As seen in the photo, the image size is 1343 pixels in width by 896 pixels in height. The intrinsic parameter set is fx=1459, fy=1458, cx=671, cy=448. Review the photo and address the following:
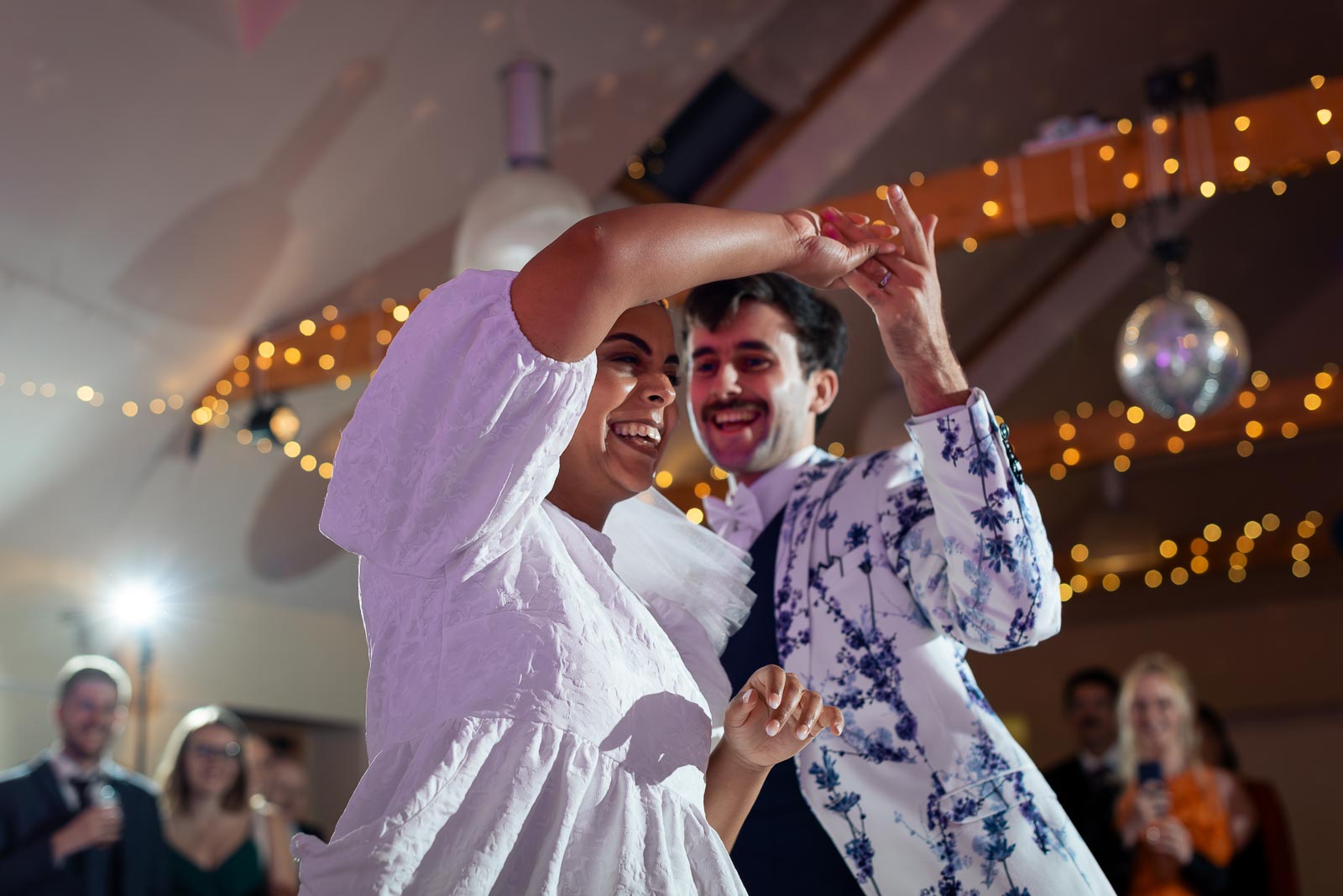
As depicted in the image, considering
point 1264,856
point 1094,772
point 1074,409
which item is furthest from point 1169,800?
point 1074,409

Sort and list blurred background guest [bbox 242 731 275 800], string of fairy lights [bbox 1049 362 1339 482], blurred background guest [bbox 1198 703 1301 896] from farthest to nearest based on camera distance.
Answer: string of fairy lights [bbox 1049 362 1339 482]
blurred background guest [bbox 242 731 275 800]
blurred background guest [bbox 1198 703 1301 896]

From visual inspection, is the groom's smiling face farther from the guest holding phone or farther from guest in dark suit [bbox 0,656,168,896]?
guest in dark suit [bbox 0,656,168,896]

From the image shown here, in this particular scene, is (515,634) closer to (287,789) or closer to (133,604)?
(287,789)

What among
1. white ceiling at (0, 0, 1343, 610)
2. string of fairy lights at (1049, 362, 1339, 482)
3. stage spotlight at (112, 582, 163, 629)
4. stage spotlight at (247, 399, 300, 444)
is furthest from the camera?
string of fairy lights at (1049, 362, 1339, 482)

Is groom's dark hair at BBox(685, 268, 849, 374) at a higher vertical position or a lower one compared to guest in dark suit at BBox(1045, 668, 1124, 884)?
higher

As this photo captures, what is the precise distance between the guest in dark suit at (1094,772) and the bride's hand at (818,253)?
7.92ft

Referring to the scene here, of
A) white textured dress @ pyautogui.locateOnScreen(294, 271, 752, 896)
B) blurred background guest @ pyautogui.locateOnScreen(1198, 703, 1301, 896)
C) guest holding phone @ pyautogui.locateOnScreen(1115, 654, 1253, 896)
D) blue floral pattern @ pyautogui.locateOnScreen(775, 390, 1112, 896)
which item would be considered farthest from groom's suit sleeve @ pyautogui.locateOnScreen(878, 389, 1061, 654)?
blurred background guest @ pyautogui.locateOnScreen(1198, 703, 1301, 896)

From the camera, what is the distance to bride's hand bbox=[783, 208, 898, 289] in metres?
1.14

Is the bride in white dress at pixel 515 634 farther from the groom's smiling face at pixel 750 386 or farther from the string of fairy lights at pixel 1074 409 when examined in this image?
the string of fairy lights at pixel 1074 409

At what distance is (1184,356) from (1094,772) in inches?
48.9

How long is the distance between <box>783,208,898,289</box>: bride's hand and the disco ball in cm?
258

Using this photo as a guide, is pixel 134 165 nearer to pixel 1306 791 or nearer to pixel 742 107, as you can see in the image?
pixel 742 107

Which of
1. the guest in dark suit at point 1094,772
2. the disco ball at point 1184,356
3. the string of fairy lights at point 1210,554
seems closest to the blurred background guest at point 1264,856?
the guest in dark suit at point 1094,772

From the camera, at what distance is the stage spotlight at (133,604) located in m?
4.91
